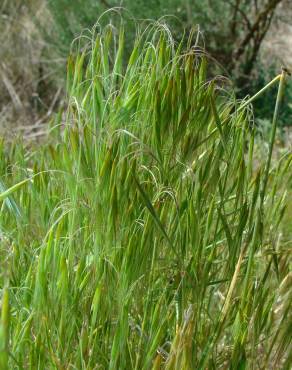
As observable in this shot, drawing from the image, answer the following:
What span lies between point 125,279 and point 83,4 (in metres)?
4.18

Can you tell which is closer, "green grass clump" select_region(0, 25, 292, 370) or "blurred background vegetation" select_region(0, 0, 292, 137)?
"green grass clump" select_region(0, 25, 292, 370)

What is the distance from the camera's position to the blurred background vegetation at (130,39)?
4934mm

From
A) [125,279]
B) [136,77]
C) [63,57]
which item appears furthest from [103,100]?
[63,57]

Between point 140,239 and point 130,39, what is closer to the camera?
point 140,239

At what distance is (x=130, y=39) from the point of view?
5.00 meters

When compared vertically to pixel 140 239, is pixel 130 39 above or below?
below

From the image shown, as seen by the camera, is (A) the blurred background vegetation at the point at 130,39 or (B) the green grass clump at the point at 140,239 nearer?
(B) the green grass clump at the point at 140,239

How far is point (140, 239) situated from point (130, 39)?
3.87 metres

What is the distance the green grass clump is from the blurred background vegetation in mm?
2593

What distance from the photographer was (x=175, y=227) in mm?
1368

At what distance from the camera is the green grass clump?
1.23 meters

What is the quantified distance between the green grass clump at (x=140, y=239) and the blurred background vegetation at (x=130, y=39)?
259 cm

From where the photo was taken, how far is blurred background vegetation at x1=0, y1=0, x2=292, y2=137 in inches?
194

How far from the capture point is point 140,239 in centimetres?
127
